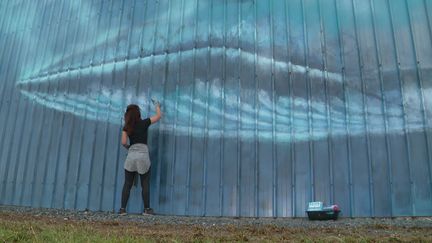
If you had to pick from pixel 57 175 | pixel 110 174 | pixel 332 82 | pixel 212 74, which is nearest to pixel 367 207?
pixel 332 82

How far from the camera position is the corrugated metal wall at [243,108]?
20.3 feet

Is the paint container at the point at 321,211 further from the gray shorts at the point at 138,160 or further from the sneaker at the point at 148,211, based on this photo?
the gray shorts at the point at 138,160

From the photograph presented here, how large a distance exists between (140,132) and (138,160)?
0.43m

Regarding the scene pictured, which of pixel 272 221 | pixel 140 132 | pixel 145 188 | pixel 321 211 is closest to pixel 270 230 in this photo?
pixel 272 221

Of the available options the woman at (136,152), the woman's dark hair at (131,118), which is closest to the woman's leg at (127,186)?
the woman at (136,152)

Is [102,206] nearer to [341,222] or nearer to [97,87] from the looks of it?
[97,87]

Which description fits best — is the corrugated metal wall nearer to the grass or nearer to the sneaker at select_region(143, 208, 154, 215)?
the sneaker at select_region(143, 208, 154, 215)

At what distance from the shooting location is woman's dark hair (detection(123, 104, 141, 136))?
6.85 metres

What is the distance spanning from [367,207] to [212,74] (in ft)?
9.92

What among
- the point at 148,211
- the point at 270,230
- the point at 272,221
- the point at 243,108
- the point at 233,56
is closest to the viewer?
the point at 270,230

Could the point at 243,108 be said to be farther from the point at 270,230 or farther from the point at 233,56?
the point at 270,230

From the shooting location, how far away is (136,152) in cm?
686

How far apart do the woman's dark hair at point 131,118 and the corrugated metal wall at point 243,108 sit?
0.45m

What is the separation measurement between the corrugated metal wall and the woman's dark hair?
45 cm
